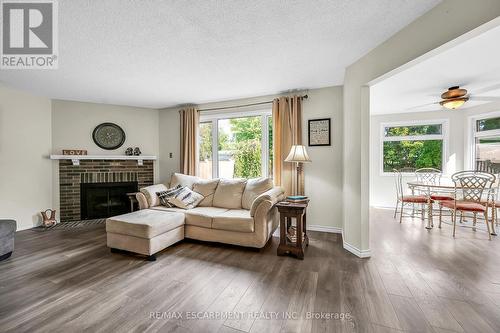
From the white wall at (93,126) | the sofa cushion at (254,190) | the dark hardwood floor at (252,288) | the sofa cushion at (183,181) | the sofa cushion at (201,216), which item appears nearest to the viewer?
the dark hardwood floor at (252,288)

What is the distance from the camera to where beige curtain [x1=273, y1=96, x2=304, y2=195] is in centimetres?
360

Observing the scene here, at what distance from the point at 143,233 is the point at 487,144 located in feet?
21.4

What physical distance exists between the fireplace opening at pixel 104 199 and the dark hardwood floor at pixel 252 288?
1.28 metres

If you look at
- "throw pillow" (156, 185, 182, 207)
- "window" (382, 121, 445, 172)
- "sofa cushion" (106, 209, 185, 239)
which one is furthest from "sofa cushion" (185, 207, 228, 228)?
"window" (382, 121, 445, 172)

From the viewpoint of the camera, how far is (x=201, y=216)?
9.89 feet

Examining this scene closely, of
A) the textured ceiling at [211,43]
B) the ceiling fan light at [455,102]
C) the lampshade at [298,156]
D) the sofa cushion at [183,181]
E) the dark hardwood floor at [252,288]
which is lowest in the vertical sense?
the dark hardwood floor at [252,288]

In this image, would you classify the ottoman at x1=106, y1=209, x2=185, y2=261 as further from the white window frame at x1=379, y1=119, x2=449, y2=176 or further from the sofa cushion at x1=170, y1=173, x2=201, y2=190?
the white window frame at x1=379, y1=119, x2=449, y2=176

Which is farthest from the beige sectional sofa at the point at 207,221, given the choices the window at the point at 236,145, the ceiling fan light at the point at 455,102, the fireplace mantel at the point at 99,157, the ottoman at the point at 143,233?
the ceiling fan light at the point at 455,102

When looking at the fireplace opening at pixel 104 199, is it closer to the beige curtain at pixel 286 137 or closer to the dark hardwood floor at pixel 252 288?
the dark hardwood floor at pixel 252 288

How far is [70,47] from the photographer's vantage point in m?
2.27

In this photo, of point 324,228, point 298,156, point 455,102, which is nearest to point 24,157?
point 298,156

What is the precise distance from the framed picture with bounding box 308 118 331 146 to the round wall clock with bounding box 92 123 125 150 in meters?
3.89

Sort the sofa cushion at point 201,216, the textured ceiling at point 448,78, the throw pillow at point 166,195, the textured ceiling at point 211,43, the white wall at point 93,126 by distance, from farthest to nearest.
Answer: the white wall at point 93,126, the throw pillow at point 166,195, the sofa cushion at point 201,216, the textured ceiling at point 448,78, the textured ceiling at point 211,43

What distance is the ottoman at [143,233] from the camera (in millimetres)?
2555
